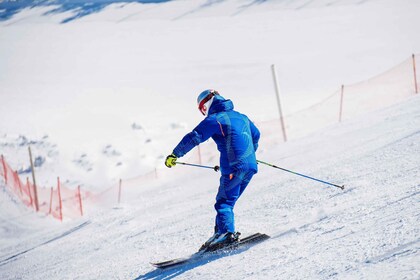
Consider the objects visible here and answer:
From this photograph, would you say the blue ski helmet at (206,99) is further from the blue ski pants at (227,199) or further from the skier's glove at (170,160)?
the blue ski pants at (227,199)

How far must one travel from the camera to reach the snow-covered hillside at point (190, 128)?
143 inches

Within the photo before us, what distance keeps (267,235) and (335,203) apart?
0.93 m

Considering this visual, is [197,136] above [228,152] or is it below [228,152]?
above

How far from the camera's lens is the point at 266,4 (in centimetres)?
7300

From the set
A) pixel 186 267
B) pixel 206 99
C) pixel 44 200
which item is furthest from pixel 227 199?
pixel 44 200

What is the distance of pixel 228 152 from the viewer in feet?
12.5

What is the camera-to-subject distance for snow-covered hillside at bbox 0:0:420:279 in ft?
11.9

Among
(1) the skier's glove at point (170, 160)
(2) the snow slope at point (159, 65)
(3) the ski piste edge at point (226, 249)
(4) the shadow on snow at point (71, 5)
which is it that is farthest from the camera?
(4) the shadow on snow at point (71, 5)

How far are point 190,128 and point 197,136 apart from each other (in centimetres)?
3864

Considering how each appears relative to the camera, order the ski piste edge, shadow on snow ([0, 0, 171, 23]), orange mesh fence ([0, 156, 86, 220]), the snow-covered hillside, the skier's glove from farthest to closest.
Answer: shadow on snow ([0, 0, 171, 23]) → orange mesh fence ([0, 156, 86, 220]) → the ski piste edge → the skier's glove → the snow-covered hillside

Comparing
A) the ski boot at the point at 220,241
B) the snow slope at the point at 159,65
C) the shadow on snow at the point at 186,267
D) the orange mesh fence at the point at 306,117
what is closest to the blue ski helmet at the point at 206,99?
the ski boot at the point at 220,241

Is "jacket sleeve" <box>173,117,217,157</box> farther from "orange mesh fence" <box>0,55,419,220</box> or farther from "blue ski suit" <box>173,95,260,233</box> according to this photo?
"orange mesh fence" <box>0,55,419,220</box>

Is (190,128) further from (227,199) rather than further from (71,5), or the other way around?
(71,5)

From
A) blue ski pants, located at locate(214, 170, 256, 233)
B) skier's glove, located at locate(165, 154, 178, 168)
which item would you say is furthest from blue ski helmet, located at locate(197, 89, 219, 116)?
blue ski pants, located at locate(214, 170, 256, 233)
